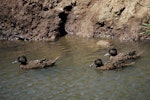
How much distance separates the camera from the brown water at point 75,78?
16812 millimetres

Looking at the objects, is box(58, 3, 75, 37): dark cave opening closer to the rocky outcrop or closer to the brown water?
the rocky outcrop

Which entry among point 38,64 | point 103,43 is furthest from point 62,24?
point 38,64

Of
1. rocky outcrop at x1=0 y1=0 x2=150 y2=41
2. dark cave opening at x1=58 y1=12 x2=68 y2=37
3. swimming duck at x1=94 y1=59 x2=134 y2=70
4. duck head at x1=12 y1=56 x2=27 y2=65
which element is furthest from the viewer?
dark cave opening at x1=58 y1=12 x2=68 y2=37

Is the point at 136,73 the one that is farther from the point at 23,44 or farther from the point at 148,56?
the point at 23,44

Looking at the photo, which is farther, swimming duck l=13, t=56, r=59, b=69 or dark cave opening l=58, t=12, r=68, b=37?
dark cave opening l=58, t=12, r=68, b=37

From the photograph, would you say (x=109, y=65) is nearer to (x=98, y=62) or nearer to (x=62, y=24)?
(x=98, y=62)

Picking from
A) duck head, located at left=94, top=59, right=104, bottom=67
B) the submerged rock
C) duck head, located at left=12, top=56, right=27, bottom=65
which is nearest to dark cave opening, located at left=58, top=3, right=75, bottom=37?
the submerged rock

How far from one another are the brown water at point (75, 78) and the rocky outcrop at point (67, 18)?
243 centimetres

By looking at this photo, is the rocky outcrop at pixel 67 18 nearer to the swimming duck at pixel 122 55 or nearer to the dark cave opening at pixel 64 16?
the dark cave opening at pixel 64 16

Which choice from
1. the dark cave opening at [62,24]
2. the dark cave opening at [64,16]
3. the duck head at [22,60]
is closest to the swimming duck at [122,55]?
the duck head at [22,60]

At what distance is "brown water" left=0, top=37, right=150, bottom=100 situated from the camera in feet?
55.2

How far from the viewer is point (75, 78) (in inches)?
743

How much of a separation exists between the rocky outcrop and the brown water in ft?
7.97

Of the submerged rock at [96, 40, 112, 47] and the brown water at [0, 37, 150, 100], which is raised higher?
the submerged rock at [96, 40, 112, 47]
